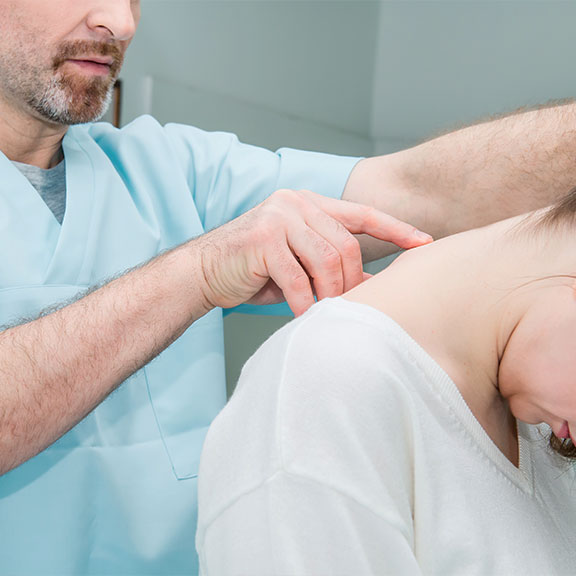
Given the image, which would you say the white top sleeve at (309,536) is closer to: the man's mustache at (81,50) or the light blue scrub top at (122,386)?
the light blue scrub top at (122,386)

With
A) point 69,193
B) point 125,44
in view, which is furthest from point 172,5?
point 69,193

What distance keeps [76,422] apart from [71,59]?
0.49 m

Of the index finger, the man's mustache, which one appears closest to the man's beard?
the man's mustache

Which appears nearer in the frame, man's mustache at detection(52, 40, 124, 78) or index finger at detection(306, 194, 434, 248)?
index finger at detection(306, 194, 434, 248)

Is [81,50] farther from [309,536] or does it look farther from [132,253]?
[309,536]

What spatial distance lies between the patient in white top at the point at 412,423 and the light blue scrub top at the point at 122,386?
309 millimetres

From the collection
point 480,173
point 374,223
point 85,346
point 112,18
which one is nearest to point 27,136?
point 112,18

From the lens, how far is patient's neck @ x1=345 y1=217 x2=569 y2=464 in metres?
0.59

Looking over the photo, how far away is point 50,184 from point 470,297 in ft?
2.06

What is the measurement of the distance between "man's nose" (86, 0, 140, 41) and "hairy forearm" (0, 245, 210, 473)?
0.33m

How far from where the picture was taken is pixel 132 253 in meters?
0.95

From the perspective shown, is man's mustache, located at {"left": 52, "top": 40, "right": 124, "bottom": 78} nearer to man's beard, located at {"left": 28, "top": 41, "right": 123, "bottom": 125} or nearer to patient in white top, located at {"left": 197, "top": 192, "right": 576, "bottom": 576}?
man's beard, located at {"left": 28, "top": 41, "right": 123, "bottom": 125}

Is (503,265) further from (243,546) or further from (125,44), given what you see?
(125,44)

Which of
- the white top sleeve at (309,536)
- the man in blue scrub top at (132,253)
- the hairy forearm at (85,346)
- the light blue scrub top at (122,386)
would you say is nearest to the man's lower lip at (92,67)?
the man in blue scrub top at (132,253)
